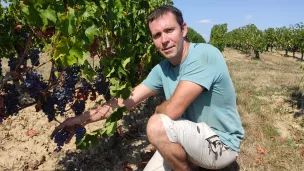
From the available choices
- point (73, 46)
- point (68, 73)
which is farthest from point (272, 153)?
point (73, 46)

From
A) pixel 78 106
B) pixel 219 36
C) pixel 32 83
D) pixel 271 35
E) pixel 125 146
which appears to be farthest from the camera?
pixel 219 36

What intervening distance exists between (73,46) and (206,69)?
1.38 m

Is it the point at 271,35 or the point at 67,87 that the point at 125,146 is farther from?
the point at 271,35

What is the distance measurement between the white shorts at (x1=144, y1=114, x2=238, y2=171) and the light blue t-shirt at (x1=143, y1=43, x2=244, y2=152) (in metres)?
0.10

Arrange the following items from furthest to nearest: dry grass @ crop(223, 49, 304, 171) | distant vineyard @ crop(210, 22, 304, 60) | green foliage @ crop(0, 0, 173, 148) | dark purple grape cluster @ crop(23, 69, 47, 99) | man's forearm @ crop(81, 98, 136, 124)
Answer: distant vineyard @ crop(210, 22, 304, 60) → dry grass @ crop(223, 49, 304, 171) → man's forearm @ crop(81, 98, 136, 124) → dark purple grape cluster @ crop(23, 69, 47, 99) → green foliage @ crop(0, 0, 173, 148)

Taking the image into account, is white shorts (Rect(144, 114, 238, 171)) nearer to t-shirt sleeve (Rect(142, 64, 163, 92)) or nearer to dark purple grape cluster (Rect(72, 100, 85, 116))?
t-shirt sleeve (Rect(142, 64, 163, 92))

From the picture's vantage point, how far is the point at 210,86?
3184 mm

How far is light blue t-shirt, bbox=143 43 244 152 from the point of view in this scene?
10.3 feet

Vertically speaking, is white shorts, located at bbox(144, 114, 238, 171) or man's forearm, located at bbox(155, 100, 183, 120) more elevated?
man's forearm, located at bbox(155, 100, 183, 120)

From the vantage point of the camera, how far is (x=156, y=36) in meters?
3.35

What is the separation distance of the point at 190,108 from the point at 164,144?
539 mm

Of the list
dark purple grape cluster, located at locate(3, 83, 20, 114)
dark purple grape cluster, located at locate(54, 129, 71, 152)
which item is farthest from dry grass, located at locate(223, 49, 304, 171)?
dark purple grape cluster, located at locate(3, 83, 20, 114)

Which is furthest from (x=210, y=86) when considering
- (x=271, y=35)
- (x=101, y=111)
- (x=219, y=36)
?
(x=219, y=36)

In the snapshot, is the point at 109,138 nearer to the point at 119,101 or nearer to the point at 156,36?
the point at 119,101
